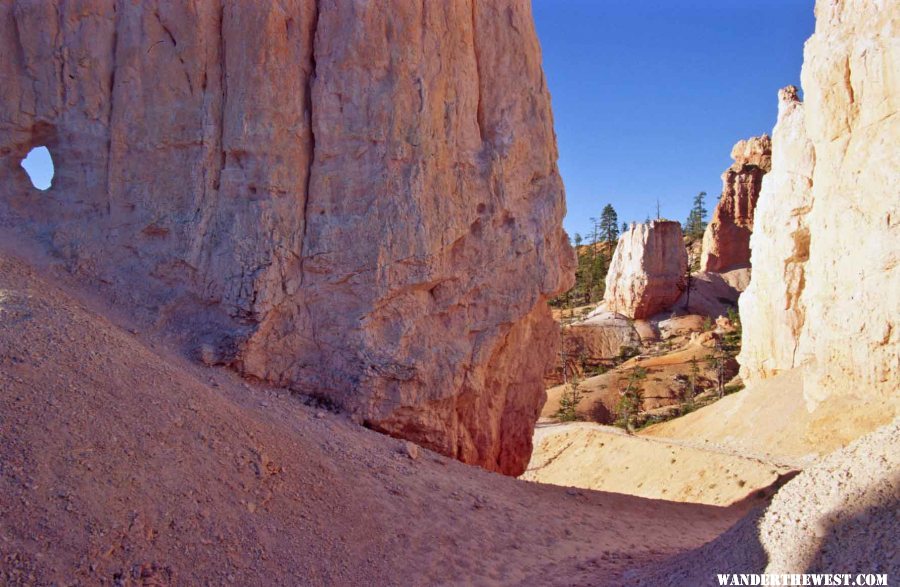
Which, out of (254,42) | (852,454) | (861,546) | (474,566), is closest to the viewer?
(861,546)

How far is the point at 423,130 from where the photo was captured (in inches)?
505

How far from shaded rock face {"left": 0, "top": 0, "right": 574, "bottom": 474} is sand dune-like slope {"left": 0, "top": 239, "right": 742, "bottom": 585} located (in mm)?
986

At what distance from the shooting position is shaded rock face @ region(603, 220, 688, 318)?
49.8m

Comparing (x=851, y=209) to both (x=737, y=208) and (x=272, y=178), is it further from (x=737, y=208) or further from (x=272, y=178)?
(x=737, y=208)

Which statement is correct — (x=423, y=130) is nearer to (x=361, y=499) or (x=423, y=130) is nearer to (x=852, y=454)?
(x=361, y=499)

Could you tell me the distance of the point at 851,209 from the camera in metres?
19.0

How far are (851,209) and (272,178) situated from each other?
50.6 feet

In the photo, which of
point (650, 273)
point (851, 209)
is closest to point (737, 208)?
point (650, 273)

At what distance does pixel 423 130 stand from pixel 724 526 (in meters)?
9.35

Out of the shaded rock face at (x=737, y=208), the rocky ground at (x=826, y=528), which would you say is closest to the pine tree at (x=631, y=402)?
the shaded rock face at (x=737, y=208)

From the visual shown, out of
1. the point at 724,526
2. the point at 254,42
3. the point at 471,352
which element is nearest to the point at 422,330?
the point at 471,352

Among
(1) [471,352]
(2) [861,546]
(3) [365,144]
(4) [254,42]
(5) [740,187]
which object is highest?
(5) [740,187]

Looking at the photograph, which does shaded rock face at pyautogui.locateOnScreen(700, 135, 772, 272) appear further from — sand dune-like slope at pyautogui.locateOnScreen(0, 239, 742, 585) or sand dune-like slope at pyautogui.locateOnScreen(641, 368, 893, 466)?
sand dune-like slope at pyautogui.locateOnScreen(0, 239, 742, 585)

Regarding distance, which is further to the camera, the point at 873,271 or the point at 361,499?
the point at 873,271
